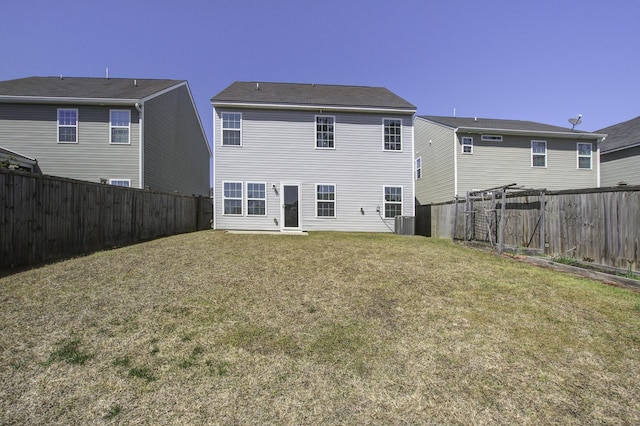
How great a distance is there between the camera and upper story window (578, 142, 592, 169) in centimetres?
1819

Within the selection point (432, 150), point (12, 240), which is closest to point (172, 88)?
point (12, 240)

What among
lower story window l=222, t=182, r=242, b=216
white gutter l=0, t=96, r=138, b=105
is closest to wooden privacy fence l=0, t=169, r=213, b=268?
lower story window l=222, t=182, r=242, b=216

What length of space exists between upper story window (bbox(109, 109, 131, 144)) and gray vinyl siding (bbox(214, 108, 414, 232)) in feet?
13.6

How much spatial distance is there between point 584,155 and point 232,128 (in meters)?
19.9

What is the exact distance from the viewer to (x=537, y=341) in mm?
3703

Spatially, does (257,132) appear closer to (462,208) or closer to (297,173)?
(297,173)

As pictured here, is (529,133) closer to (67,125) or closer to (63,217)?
(63,217)

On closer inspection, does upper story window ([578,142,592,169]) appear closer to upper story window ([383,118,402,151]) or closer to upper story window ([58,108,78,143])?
upper story window ([383,118,402,151])

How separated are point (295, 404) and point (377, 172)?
13503mm

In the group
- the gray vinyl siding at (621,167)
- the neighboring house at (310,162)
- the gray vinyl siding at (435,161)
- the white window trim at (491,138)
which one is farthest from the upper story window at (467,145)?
the gray vinyl siding at (621,167)

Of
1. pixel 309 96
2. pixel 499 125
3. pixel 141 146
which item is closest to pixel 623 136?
pixel 499 125

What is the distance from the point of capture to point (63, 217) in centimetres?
727

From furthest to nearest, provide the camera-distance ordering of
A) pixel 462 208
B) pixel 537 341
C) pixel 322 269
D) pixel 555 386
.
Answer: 1. pixel 462 208
2. pixel 322 269
3. pixel 537 341
4. pixel 555 386

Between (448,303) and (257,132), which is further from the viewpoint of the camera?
(257,132)
